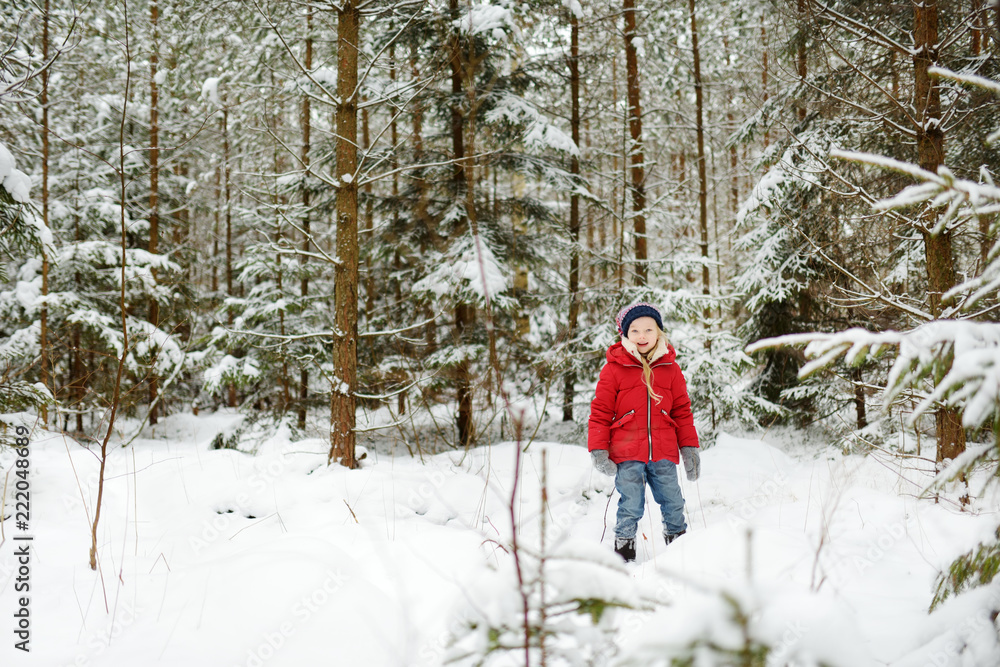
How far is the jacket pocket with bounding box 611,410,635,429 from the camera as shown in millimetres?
3654

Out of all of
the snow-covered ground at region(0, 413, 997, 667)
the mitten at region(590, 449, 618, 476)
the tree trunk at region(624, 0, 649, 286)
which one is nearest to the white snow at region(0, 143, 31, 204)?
the snow-covered ground at region(0, 413, 997, 667)

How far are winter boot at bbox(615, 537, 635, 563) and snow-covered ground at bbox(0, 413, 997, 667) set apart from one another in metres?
0.29

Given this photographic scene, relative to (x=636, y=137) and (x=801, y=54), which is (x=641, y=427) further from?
(x=636, y=137)

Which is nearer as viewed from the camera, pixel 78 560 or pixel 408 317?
pixel 78 560

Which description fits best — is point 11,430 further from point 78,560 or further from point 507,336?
point 507,336

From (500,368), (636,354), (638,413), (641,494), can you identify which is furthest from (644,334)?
(500,368)

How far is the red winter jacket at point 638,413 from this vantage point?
3.62 metres

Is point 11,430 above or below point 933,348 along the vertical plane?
below

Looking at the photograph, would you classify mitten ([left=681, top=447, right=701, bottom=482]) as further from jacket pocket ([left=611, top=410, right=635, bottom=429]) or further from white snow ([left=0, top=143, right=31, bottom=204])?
white snow ([left=0, top=143, right=31, bottom=204])

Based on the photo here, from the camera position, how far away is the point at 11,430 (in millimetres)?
4398

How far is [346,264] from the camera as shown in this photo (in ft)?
16.3

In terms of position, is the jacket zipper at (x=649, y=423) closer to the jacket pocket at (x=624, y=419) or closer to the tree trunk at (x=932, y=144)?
the jacket pocket at (x=624, y=419)

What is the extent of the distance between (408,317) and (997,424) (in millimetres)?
7384

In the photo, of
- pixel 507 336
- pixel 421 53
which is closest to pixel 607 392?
pixel 507 336
